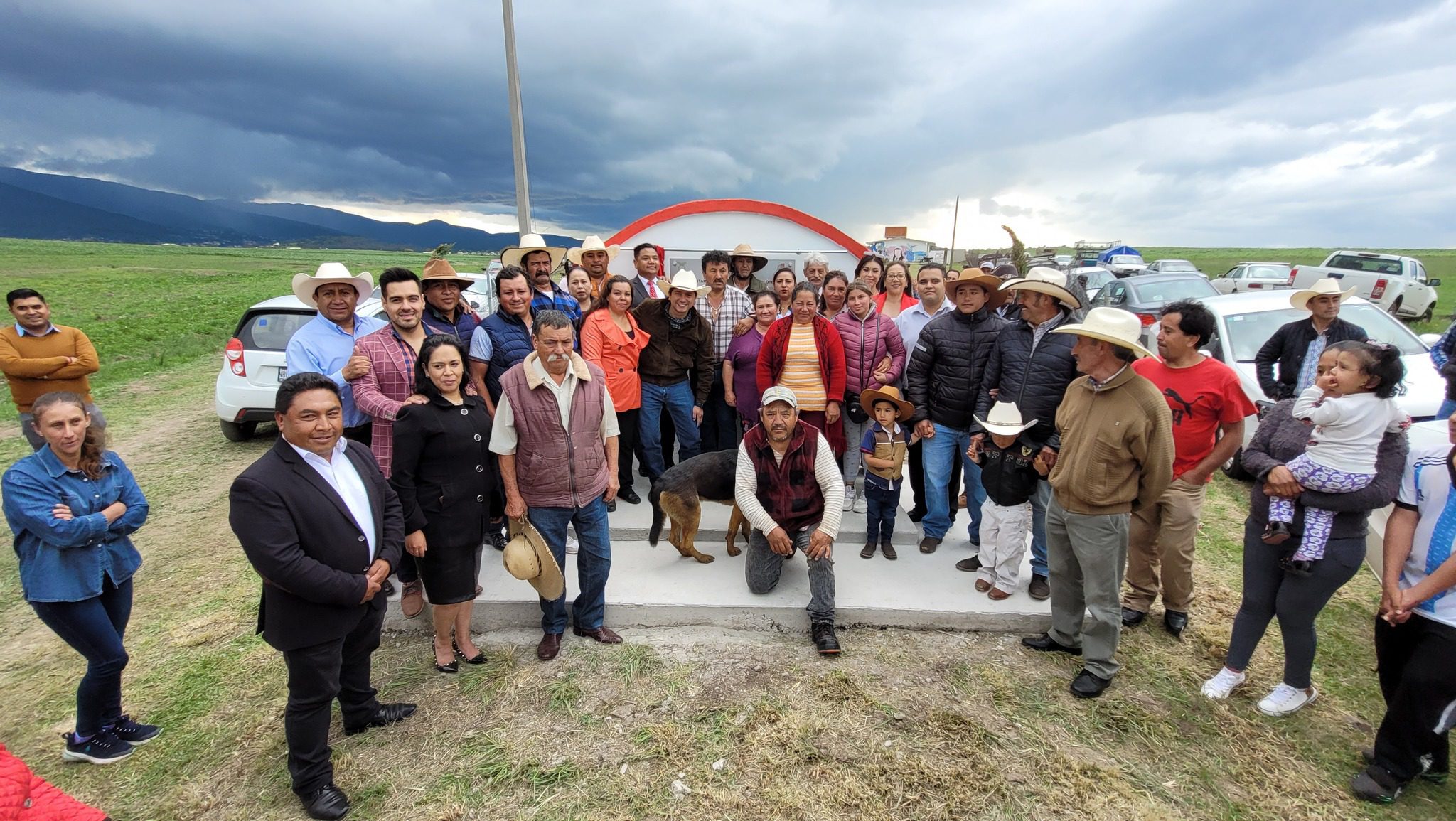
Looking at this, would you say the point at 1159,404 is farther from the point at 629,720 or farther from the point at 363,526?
the point at 363,526

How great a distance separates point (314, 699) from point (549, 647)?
1284mm

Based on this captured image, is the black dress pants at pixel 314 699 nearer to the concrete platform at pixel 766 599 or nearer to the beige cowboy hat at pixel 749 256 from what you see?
the concrete platform at pixel 766 599

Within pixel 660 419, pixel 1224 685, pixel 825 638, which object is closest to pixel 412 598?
pixel 660 419

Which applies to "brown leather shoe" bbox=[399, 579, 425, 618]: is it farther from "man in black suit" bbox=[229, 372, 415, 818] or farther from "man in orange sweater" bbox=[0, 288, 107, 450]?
"man in orange sweater" bbox=[0, 288, 107, 450]

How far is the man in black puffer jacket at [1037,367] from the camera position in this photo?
3742 mm

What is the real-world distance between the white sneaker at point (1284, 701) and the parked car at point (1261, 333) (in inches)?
134

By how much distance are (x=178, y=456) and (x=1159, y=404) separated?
9612 millimetres

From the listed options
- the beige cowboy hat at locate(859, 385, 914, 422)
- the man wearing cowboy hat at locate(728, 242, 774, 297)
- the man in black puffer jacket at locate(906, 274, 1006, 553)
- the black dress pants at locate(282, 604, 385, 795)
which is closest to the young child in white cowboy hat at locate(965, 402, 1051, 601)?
the man in black puffer jacket at locate(906, 274, 1006, 553)

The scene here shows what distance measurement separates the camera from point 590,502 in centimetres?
351

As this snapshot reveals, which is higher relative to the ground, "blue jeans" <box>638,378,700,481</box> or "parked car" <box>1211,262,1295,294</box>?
"parked car" <box>1211,262,1295,294</box>

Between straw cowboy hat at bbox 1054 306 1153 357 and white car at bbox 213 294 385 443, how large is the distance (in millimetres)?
7803

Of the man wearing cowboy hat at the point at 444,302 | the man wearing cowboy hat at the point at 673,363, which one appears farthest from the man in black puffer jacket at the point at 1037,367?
the man wearing cowboy hat at the point at 444,302

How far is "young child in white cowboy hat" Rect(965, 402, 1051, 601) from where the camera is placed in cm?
373

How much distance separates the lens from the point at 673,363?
5000 mm
